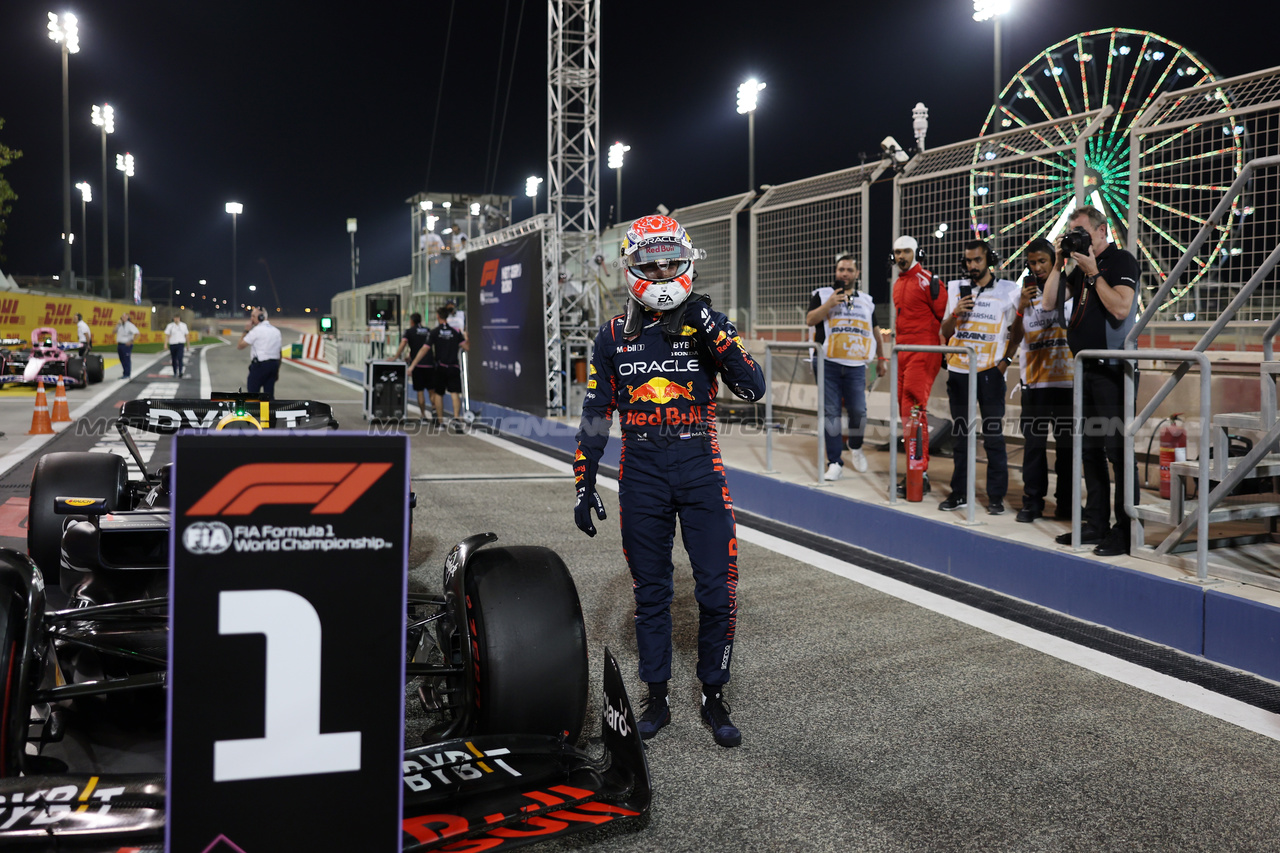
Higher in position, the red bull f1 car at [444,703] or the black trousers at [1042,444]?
the black trousers at [1042,444]

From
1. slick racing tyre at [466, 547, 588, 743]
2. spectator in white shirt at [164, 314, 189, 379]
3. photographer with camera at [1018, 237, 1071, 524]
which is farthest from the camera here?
spectator in white shirt at [164, 314, 189, 379]

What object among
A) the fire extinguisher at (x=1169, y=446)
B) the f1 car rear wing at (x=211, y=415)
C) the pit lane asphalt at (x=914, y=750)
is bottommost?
the pit lane asphalt at (x=914, y=750)

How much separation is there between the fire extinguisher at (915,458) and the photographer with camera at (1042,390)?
0.74 meters

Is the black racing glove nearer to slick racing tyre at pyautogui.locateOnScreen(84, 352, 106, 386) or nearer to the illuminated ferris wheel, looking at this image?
the illuminated ferris wheel

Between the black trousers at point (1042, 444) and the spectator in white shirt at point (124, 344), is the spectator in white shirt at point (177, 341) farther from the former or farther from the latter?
the black trousers at point (1042, 444)

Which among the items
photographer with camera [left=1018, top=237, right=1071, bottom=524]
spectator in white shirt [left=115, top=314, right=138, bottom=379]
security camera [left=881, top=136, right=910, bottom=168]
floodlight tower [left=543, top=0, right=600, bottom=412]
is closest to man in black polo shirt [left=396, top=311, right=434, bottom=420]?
floodlight tower [left=543, top=0, right=600, bottom=412]

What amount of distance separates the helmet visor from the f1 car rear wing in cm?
169

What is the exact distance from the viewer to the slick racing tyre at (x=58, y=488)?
16.2 feet

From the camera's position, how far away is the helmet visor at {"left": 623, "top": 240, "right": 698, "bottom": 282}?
11.9ft

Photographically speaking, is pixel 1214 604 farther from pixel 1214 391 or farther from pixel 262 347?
pixel 262 347

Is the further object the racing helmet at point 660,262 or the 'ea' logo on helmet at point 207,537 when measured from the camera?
the racing helmet at point 660,262

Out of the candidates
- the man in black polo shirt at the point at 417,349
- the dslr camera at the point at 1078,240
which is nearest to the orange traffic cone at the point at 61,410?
the man in black polo shirt at the point at 417,349

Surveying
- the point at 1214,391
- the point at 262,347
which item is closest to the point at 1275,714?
the point at 1214,391

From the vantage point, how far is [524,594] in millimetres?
3127
